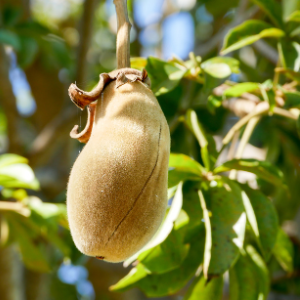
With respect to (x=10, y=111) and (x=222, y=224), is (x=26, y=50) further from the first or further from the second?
(x=222, y=224)

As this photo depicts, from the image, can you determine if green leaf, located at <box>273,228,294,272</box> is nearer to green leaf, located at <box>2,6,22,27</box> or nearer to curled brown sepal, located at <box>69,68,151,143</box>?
curled brown sepal, located at <box>69,68,151,143</box>

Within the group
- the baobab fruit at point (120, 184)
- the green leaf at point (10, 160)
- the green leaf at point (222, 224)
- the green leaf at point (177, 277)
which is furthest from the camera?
the green leaf at point (10, 160)

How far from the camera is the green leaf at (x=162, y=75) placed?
2.79 ft

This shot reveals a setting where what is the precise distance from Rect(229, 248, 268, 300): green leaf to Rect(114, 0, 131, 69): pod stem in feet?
1.61

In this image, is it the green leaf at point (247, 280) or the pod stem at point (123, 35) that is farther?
the green leaf at point (247, 280)

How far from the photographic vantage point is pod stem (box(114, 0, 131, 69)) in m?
0.59

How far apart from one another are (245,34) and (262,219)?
15.1 inches

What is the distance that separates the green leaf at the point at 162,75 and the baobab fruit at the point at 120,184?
0.25m

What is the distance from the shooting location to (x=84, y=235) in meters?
0.57

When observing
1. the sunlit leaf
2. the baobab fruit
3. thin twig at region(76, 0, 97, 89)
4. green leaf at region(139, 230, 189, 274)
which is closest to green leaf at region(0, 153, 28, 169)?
the sunlit leaf

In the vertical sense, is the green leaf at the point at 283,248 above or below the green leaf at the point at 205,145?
below

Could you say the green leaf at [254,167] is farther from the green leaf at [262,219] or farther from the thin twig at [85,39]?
the thin twig at [85,39]

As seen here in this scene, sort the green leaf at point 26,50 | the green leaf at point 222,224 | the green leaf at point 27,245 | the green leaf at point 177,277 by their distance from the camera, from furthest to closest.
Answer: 1. the green leaf at point 26,50
2. the green leaf at point 27,245
3. the green leaf at point 177,277
4. the green leaf at point 222,224

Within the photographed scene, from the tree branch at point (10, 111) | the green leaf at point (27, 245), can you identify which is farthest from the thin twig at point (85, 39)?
the green leaf at point (27, 245)
